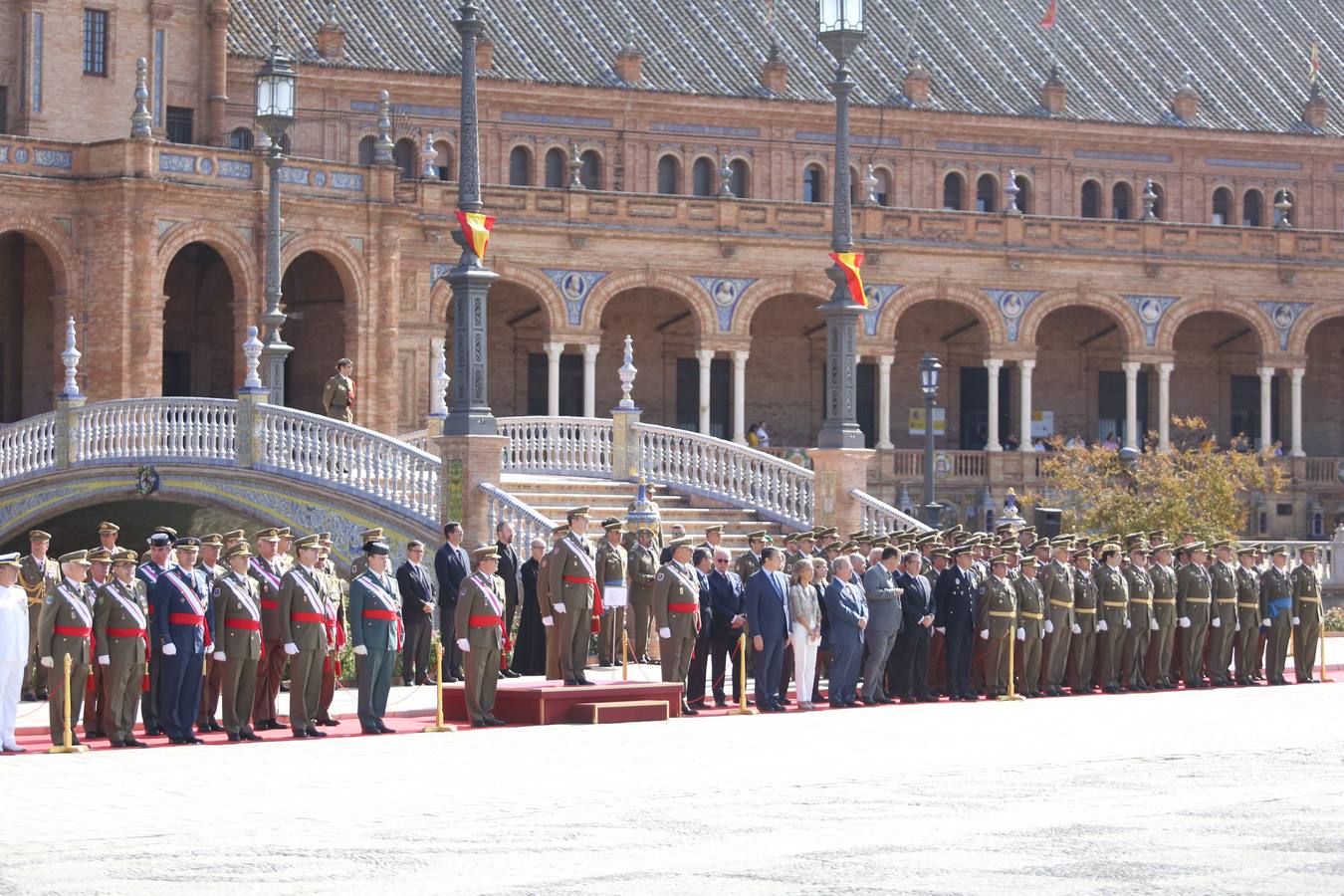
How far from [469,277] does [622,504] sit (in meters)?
6.32

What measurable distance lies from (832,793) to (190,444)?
16268 mm

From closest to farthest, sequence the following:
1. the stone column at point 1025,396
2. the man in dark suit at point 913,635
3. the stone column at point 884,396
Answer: the man in dark suit at point 913,635
the stone column at point 884,396
the stone column at point 1025,396

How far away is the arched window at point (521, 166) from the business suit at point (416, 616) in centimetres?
2618

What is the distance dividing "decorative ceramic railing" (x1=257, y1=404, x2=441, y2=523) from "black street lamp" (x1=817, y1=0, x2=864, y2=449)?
4471 millimetres

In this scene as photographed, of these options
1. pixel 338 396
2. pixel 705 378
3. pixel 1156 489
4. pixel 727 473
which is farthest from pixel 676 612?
pixel 705 378

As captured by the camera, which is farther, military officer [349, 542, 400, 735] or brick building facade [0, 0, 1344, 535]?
brick building facade [0, 0, 1344, 535]

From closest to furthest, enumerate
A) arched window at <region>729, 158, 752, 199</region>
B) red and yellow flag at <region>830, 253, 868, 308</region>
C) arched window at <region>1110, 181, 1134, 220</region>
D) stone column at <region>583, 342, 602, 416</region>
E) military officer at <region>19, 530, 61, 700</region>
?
military officer at <region>19, 530, 61, 700</region> → red and yellow flag at <region>830, 253, 868, 308</region> → stone column at <region>583, 342, 602, 416</region> → arched window at <region>729, 158, 752, 199</region> → arched window at <region>1110, 181, 1134, 220</region>

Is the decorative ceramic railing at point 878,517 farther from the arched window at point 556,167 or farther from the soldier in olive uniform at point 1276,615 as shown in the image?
the arched window at point 556,167

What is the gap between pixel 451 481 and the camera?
2656 cm

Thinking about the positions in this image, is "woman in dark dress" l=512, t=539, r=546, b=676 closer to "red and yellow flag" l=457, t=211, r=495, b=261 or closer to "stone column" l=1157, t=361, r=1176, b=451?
"red and yellow flag" l=457, t=211, r=495, b=261

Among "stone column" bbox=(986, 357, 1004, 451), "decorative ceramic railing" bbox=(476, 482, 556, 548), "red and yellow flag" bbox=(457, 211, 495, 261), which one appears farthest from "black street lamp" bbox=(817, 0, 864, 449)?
"stone column" bbox=(986, 357, 1004, 451)

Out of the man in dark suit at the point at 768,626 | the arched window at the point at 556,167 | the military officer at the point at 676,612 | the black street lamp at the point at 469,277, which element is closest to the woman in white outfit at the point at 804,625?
the man in dark suit at the point at 768,626

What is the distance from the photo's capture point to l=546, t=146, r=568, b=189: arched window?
48.8 meters

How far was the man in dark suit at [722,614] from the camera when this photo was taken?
2162 centimetres
